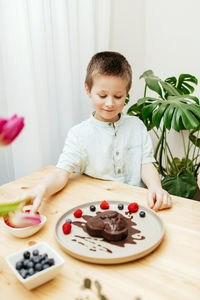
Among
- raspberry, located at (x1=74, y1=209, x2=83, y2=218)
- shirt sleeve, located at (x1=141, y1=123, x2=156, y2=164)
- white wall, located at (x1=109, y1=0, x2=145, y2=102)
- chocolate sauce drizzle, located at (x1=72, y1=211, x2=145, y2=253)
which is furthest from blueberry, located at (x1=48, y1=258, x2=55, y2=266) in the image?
white wall, located at (x1=109, y1=0, x2=145, y2=102)

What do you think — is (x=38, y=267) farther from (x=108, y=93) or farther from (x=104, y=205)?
(x=108, y=93)

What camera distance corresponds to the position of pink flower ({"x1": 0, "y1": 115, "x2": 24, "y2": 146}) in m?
0.38

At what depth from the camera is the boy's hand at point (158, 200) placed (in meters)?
1.03

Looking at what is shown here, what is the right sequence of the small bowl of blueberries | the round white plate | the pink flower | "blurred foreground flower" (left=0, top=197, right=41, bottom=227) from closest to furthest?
the pink flower
"blurred foreground flower" (left=0, top=197, right=41, bottom=227)
the small bowl of blueberries
the round white plate

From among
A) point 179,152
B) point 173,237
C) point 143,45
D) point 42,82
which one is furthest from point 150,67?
point 173,237

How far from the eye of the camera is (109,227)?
0.84m

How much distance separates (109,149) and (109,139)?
5 cm

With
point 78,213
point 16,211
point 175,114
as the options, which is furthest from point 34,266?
point 175,114

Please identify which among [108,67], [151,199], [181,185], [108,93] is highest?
[108,67]

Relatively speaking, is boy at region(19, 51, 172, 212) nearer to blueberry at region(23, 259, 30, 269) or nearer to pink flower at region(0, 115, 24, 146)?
blueberry at region(23, 259, 30, 269)

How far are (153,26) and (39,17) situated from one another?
121 cm

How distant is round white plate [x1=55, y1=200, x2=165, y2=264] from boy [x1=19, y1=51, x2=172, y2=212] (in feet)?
0.93

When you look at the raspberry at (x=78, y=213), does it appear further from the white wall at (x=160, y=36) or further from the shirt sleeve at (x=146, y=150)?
the white wall at (x=160, y=36)

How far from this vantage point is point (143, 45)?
2.49 m
